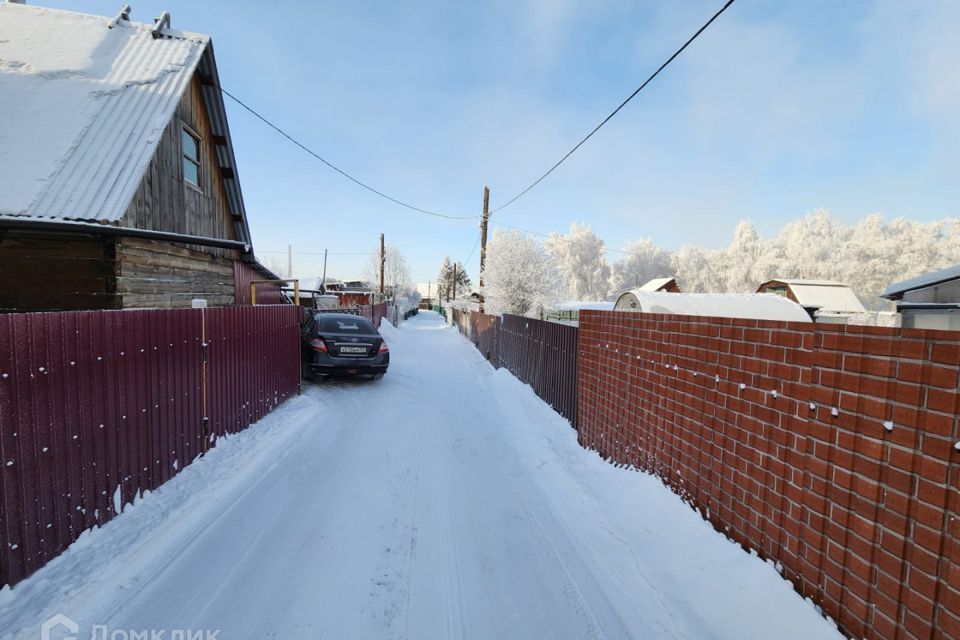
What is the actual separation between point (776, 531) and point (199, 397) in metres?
5.22

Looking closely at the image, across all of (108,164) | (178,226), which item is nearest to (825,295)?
(178,226)

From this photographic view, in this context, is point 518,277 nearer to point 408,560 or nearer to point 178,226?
point 178,226

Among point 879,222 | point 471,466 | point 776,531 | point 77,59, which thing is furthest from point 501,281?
point 879,222

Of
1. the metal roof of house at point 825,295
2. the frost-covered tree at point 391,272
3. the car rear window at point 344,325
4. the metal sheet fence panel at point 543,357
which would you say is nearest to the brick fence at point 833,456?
the metal sheet fence panel at point 543,357

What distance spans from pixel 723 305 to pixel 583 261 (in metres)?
65.1

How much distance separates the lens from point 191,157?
9.12 meters

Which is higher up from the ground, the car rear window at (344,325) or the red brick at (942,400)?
the red brick at (942,400)

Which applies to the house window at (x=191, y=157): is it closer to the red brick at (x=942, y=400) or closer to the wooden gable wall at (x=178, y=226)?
the wooden gable wall at (x=178, y=226)

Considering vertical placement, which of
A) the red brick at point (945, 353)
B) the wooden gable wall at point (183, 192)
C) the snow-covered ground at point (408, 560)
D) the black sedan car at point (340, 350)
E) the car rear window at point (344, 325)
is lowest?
the snow-covered ground at point (408, 560)

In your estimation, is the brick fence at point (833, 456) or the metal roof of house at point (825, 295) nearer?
→ the brick fence at point (833, 456)

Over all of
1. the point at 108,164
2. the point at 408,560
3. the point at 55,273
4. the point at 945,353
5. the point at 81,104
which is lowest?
the point at 408,560

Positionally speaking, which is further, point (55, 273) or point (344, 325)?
point (344, 325)

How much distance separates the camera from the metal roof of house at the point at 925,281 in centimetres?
904

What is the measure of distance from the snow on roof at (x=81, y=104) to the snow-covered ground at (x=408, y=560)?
4800mm
